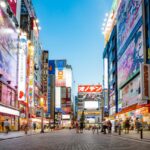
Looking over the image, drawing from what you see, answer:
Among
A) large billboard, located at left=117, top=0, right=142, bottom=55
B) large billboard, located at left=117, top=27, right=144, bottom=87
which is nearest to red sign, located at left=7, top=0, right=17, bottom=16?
large billboard, located at left=117, top=0, right=142, bottom=55

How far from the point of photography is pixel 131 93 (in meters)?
71.4

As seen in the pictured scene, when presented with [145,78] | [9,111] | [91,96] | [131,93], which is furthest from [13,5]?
[91,96]

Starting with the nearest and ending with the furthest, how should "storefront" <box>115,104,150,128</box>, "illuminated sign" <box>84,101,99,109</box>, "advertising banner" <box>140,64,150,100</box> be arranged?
"advertising banner" <box>140,64,150,100</box>
"storefront" <box>115,104,150,128</box>
"illuminated sign" <box>84,101,99,109</box>

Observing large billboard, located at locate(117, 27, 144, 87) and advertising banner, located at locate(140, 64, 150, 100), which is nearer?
advertising banner, located at locate(140, 64, 150, 100)

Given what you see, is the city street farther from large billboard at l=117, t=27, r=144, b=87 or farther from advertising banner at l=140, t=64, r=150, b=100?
large billboard at l=117, t=27, r=144, b=87

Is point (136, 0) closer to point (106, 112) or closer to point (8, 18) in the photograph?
point (8, 18)

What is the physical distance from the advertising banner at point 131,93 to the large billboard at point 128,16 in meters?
10.2

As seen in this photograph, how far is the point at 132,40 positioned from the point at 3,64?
962 inches

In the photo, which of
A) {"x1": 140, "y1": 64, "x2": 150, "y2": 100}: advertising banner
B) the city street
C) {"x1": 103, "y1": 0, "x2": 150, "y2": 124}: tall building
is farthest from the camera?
{"x1": 103, "y1": 0, "x2": 150, "y2": 124}: tall building

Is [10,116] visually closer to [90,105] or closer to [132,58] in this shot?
[132,58]

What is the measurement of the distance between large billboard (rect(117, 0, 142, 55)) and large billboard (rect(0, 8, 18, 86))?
2340 centimetres

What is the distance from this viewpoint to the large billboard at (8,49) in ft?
201

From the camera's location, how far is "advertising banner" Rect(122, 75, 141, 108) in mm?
63906

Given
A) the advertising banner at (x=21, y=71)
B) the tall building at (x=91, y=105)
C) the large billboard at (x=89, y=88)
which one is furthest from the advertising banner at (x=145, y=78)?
the large billboard at (x=89, y=88)
